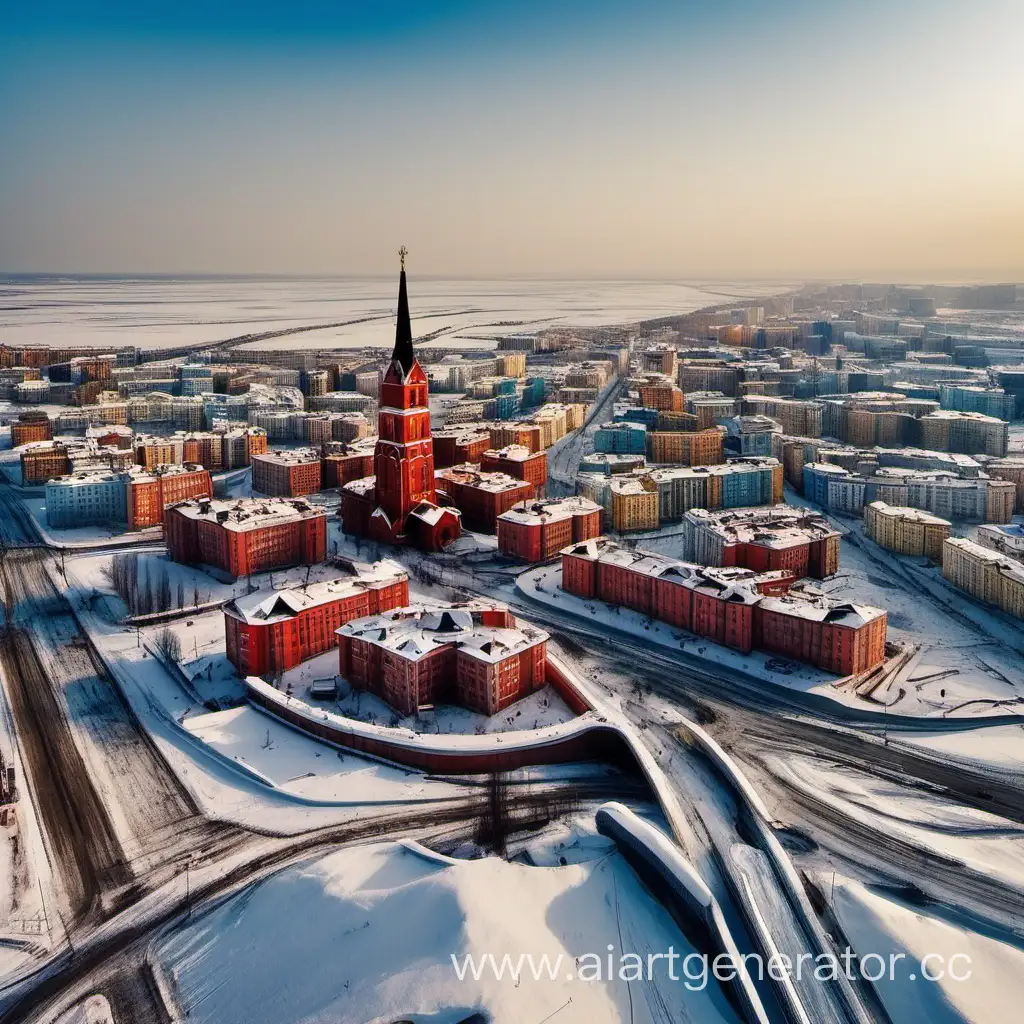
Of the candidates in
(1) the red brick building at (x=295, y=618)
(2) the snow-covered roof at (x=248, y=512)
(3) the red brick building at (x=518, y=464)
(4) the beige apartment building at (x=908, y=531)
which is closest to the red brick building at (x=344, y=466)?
(3) the red brick building at (x=518, y=464)

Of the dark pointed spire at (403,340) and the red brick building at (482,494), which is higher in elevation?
the dark pointed spire at (403,340)

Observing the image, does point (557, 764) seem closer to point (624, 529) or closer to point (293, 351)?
point (624, 529)

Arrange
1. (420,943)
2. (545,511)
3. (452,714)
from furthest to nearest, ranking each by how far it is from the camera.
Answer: (545,511) < (452,714) < (420,943)

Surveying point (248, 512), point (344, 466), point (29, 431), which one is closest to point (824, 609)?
point (248, 512)

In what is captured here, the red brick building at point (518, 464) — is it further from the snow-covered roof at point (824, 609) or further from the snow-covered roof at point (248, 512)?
the snow-covered roof at point (824, 609)

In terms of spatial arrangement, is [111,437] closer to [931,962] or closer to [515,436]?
[515,436]

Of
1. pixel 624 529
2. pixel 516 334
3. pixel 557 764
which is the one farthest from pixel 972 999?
pixel 516 334
